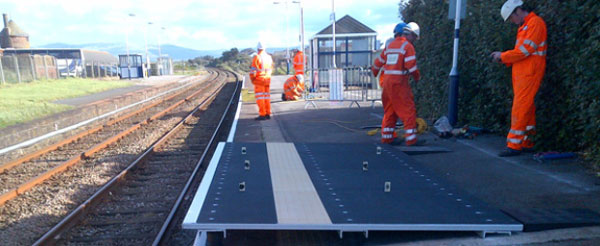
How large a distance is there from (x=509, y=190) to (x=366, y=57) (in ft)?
53.3

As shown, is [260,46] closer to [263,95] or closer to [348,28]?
[263,95]

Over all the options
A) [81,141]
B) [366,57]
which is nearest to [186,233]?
[81,141]

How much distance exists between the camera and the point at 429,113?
9250 millimetres

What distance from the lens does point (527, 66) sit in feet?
17.0

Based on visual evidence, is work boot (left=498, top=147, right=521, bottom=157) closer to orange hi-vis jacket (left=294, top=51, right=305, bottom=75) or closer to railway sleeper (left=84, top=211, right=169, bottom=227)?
railway sleeper (left=84, top=211, right=169, bottom=227)

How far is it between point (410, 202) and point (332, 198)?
2.30 feet

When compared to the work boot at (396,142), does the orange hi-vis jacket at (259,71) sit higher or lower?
higher

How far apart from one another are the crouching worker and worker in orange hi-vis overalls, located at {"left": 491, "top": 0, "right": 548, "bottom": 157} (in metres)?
10.2

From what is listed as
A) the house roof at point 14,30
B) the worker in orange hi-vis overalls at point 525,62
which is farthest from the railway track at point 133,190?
the house roof at point 14,30

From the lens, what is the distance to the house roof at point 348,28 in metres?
20.5

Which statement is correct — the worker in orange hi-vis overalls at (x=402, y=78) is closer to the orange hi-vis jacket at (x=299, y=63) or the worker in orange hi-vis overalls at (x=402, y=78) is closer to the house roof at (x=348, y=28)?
the orange hi-vis jacket at (x=299, y=63)

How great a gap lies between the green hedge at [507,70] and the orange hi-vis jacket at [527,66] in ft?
0.75

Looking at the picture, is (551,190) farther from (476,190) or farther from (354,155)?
(354,155)

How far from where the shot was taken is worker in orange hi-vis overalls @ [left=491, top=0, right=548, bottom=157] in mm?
5082
